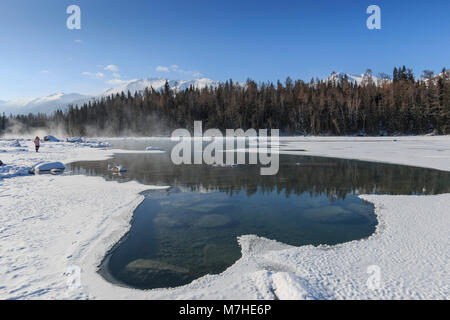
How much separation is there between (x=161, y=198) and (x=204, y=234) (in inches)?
202

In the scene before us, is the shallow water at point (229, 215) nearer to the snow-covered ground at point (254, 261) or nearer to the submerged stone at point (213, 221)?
the submerged stone at point (213, 221)

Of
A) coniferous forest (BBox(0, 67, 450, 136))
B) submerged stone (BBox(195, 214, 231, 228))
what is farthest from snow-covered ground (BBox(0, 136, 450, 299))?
coniferous forest (BBox(0, 67, 450, 136))

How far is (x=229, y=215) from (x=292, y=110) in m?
85.4

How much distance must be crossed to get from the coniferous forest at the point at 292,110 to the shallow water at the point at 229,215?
6874 centimetres

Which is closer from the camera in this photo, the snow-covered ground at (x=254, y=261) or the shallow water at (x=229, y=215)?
the snow-covered ground at (x=254, y=261)

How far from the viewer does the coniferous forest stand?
251 ft

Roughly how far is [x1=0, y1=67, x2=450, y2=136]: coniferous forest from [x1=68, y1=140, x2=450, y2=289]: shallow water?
68741 millimetres

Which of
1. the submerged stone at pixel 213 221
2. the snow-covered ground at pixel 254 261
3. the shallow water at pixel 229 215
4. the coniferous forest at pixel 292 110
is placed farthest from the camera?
the coniferous forest at pixel 292 110

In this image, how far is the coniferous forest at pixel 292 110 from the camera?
76625 mm

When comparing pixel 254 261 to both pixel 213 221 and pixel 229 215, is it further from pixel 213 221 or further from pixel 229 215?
pixel 229 215

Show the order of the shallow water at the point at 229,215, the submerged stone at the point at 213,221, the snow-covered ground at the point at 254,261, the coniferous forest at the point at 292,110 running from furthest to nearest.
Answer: the coniferous forest at the point at 292,110 → the submerged stone at the point at 213,221 → the shallow water at the point at 229,215 → the snow-covered ground at the point at 254,261

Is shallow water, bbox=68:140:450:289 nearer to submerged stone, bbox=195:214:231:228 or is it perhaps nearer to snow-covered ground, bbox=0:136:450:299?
submerged stone, bbox=195:214:231:228

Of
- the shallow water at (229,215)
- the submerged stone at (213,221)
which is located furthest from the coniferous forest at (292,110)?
the submerged stone at (213,221)
